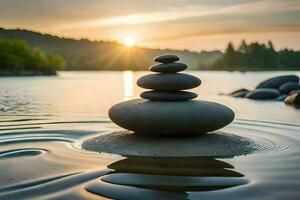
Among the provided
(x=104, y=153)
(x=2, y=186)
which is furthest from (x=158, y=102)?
(x=2, y=186)

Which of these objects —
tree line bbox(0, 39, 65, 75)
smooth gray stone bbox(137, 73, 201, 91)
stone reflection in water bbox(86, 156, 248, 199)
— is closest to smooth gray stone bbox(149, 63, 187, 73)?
smooth gray stone bbox(137, 73, 201, 91)

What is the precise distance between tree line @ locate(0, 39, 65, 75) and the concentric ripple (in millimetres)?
103976

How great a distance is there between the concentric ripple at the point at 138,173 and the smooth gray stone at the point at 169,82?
8.08ft

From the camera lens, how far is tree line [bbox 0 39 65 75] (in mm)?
112188

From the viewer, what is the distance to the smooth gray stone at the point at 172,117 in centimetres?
1189

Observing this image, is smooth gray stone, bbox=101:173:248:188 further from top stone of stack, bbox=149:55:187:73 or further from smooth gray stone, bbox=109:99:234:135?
top stone of stack, bbox=149:55:187:73

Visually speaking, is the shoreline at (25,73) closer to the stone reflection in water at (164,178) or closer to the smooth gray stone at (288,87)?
the smooth gray stone at (288,87)

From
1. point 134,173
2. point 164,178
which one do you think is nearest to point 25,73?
point 134,173

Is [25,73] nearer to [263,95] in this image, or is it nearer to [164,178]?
[263,95]

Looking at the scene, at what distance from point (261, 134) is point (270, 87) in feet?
86.8

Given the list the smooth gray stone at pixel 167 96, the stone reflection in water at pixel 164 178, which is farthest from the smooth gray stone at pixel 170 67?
the stone reflection in water at pixel 164 178

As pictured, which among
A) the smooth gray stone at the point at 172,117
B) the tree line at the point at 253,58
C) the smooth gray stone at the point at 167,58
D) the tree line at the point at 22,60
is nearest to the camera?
the smooth gray stone at the point at 172,117

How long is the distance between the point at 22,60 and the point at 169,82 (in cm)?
11133

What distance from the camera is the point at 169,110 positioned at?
39.4 ft
